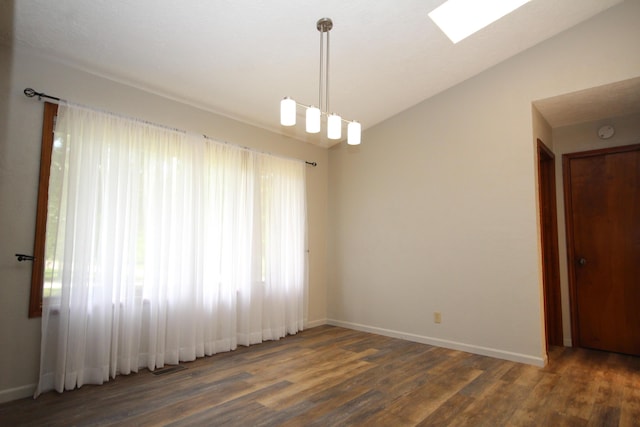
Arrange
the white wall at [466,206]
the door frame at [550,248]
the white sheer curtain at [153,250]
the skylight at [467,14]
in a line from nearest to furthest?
the white sheer curtain at [153,250] < the skylight at [467,14] < the white wall at [466,206] < the door frame at [550,248]

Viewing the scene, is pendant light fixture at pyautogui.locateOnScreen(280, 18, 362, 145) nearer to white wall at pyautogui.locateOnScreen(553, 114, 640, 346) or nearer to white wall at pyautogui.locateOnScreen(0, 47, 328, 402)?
white wall at pyautogui.locateOnScreen(0, 47, 328, 402)

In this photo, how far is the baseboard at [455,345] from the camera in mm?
3486

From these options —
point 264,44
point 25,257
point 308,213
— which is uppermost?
point 264,44

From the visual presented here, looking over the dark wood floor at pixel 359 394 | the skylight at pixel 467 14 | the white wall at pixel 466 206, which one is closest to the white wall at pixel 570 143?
the dark wood floor at pixel 359 394

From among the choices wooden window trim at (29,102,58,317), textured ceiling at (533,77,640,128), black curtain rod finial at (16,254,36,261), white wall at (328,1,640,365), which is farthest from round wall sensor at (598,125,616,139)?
black curtain rod finial at (16,254,36,261)

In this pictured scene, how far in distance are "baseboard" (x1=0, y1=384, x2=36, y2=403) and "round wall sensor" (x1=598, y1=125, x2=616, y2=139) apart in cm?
601

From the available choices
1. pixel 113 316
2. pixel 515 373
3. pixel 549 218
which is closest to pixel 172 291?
pixel 113 316

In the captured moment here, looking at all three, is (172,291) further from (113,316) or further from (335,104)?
(335,104)

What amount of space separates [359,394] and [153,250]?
89.7 inches

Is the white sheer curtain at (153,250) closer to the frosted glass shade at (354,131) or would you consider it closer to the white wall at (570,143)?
the frosted glass shade at (354,131)

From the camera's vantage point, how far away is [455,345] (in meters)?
4.00

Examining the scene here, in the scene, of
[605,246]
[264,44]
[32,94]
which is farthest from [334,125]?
[605,246]

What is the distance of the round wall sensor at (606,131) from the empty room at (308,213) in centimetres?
2

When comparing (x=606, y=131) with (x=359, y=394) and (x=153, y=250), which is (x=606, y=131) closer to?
(x=359, y=394)
